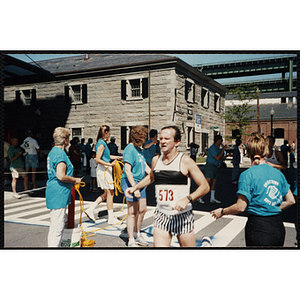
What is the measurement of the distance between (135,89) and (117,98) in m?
0.55

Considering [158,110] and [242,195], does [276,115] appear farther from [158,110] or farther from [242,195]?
[242,195]

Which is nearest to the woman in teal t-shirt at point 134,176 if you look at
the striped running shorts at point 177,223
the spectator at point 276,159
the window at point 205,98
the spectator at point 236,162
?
the striped running shorts at point 177,223

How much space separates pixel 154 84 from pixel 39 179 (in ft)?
21.7

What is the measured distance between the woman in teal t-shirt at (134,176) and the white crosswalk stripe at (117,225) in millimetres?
463

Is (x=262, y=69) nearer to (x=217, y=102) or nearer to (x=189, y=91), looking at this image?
(x=217, y=102)

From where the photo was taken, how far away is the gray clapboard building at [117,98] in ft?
16.9

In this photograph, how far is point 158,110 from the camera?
207 inches

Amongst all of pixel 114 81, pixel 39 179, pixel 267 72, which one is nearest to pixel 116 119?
pixel 114 81

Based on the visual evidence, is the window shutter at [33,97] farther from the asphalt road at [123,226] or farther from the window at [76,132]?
the asphalt road at [123,226]

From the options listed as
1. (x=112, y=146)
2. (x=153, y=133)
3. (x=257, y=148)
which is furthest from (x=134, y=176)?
(x=257, y=148)

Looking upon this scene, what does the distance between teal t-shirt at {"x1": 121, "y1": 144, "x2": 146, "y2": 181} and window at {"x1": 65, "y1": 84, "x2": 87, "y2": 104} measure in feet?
5.55

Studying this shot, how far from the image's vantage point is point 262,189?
301 centimetres

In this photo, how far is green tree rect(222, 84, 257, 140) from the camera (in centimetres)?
557

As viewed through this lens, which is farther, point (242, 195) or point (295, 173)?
point (295, 173)
